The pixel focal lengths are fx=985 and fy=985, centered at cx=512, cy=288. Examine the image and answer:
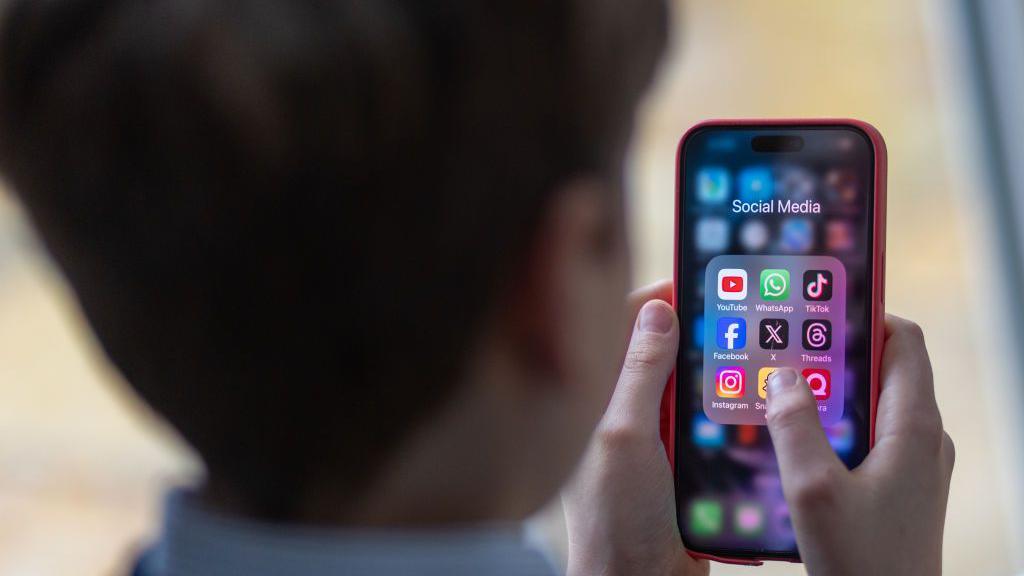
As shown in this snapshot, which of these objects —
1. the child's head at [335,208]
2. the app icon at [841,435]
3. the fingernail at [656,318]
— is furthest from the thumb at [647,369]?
the child's head at [335,208]

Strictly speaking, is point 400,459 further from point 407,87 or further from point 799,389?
point 799,389

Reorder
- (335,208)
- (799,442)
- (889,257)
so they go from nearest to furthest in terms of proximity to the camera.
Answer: (335,208) → (799,442) → (889,257)

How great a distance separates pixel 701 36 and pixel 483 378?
3.05ft

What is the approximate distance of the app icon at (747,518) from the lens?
59cm

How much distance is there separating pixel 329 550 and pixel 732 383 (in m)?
0.36

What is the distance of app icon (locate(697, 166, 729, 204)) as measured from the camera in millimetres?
613

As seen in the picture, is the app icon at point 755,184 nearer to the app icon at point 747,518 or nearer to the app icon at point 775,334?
the app icon at point 775,334

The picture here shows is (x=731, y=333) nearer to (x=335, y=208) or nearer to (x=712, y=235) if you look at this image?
(x=712, y=235)

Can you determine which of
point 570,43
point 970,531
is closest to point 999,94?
point 970,531

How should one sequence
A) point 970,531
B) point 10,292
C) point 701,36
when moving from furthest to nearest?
1. point 970,531
2. point 701,36
3. point 10,292

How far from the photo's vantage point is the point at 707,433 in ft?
1.99

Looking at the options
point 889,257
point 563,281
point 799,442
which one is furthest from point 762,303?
point 889,257

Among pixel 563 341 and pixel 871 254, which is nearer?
pixel 563 341

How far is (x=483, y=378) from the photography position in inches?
11.9
